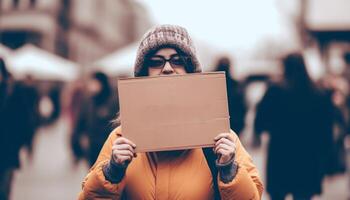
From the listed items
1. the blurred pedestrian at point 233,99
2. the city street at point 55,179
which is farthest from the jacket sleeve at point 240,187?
the city street at point 55,179

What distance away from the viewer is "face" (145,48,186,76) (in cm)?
292

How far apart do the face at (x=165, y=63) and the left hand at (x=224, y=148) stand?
404 mm

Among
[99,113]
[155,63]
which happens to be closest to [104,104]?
[99,113]

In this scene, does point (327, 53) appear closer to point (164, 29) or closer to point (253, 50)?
point (164, 29)

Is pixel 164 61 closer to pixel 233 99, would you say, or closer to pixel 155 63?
pixel 155 63

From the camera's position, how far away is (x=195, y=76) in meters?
2.84

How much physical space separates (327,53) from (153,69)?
23965 mm

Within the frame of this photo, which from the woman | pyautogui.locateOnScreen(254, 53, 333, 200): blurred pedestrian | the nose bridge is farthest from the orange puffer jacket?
pyautogui.locateOnScreen(254, 53, 333, 200): blurred pedestrian

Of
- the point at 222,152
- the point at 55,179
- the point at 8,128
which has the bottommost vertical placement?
the point at 55,179

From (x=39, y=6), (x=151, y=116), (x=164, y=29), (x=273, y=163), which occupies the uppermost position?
(x=39, y=6)

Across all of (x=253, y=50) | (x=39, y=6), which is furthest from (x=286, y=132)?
(x=253, y=50)

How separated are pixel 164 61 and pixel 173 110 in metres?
0.26

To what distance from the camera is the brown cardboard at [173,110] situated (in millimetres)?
2781

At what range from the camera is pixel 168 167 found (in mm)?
2799
